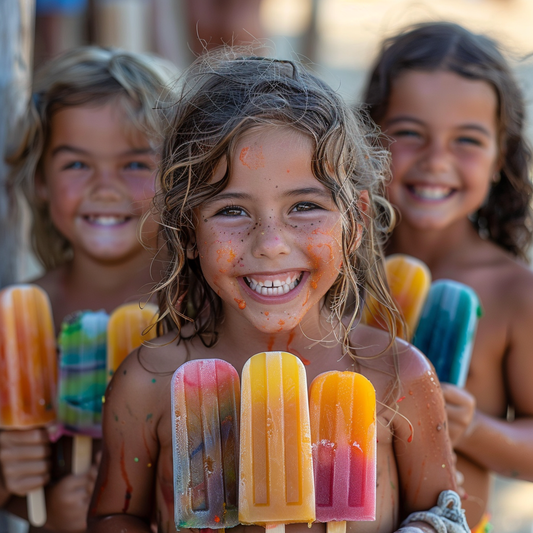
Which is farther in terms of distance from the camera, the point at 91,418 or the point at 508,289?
the point at 508,289

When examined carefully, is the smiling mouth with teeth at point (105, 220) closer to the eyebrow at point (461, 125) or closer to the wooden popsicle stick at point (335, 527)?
the eyebrow at point (461, 125)

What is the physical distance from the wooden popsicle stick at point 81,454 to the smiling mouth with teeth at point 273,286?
3.25 ft

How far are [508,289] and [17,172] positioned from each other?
1.95m

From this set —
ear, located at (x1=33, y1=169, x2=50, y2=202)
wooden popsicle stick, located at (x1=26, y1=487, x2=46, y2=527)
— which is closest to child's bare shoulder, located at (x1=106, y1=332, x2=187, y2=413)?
wooden popsicle stick, located at (x1=26, y1=487, x2=46, y2=527)

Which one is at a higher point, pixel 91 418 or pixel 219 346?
pixel 219 346

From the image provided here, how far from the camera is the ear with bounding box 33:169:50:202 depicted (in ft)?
8.55

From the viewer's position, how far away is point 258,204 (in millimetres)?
1510

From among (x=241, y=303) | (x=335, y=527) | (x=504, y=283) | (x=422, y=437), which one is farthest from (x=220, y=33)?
(x=335, y=527)

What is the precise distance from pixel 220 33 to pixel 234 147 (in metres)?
6.24

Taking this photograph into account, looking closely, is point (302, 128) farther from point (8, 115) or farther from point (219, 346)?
point (8, 115)

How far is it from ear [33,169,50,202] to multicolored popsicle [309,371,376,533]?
1550 millimetres

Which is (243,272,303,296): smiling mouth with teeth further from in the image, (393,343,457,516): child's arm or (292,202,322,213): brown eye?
(393,343,457,516): child's arm

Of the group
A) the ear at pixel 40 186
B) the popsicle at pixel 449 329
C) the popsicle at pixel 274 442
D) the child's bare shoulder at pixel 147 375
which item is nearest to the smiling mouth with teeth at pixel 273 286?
the popsicle at pixel 274 442

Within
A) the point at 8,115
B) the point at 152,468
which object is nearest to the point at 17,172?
the point at 8,115
